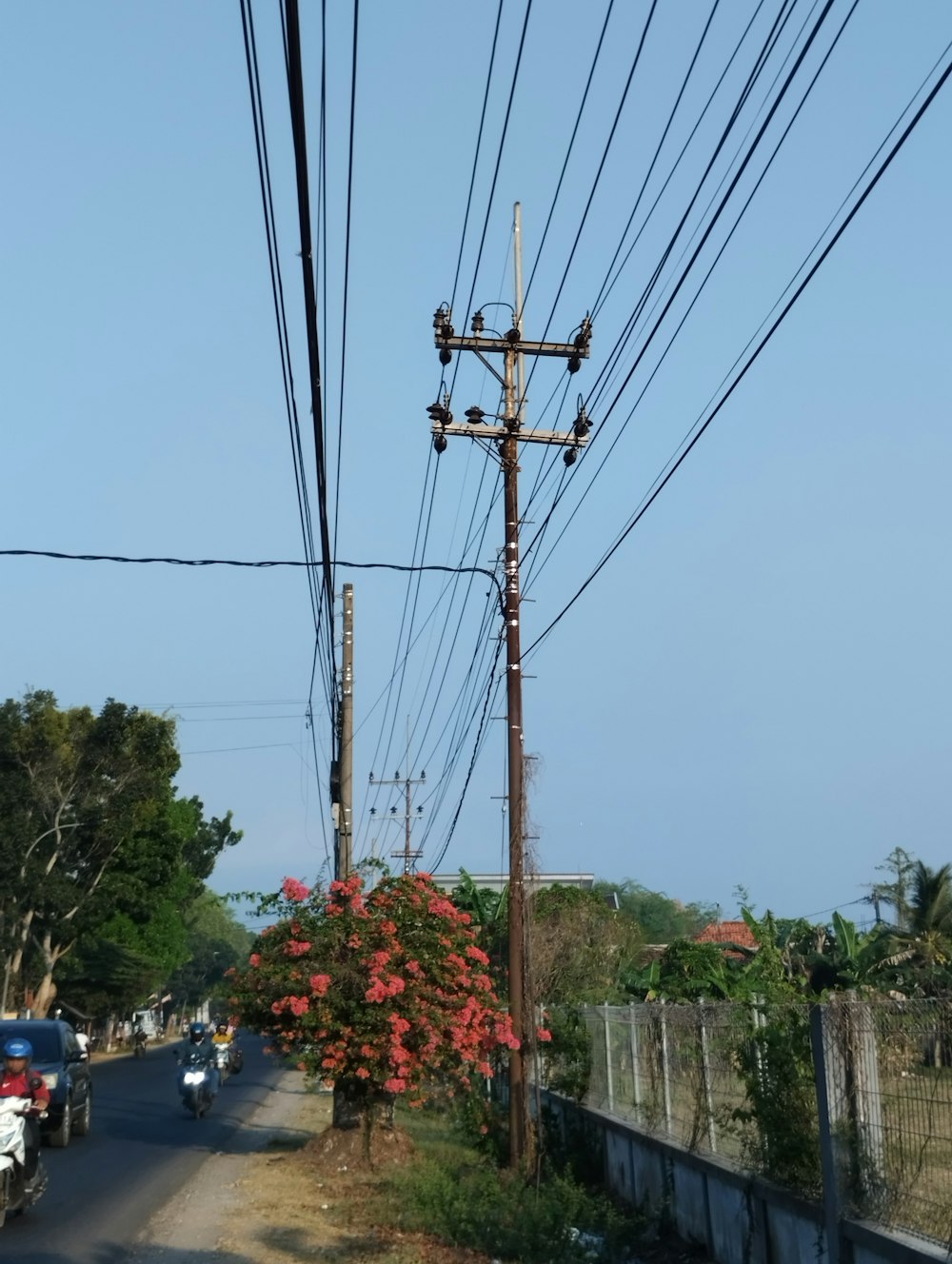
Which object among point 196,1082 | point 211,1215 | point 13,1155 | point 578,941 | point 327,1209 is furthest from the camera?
point 578,941

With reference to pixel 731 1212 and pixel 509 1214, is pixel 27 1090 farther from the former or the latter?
pixel 731 1212

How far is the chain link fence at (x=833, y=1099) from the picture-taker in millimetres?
7336

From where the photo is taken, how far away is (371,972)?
677 inches

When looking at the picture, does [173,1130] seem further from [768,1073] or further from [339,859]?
[768,1073]

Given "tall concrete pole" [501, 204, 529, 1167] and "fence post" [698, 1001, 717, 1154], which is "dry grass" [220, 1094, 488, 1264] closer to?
"tall concrete pole" [501, 204, 529, 1167]

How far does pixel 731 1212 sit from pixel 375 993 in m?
7.17

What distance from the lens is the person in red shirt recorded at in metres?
12.4

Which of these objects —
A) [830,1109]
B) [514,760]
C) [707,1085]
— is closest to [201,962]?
[514,760]

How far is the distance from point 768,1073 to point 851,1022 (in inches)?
52.9

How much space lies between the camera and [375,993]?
16.8 meters

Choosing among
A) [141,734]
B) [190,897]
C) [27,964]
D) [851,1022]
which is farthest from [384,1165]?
[190,897]

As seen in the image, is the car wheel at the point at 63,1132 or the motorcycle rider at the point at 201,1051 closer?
the car wheel at the point at 63,1132

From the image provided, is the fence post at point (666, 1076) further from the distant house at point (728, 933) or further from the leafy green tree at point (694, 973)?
the distant house at point (728, 933)

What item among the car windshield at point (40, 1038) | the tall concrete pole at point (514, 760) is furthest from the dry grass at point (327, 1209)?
the car windshield at point (40, 1038)
